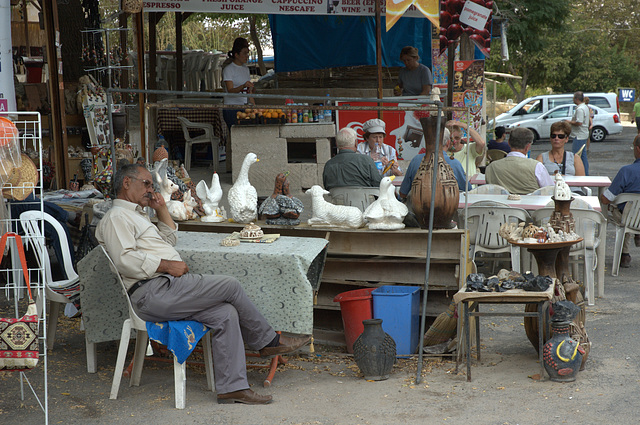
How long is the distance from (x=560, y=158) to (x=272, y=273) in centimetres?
461

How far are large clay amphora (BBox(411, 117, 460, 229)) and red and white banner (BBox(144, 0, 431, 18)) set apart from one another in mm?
5187

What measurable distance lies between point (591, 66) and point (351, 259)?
28.8 meters

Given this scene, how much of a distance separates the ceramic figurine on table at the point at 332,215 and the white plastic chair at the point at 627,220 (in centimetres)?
327

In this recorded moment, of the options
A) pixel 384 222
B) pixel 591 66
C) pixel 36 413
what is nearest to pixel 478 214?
pixel 384 222

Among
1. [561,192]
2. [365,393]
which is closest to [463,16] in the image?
[561,192]

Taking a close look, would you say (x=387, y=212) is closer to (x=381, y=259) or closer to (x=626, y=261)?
(x=381, y=259)

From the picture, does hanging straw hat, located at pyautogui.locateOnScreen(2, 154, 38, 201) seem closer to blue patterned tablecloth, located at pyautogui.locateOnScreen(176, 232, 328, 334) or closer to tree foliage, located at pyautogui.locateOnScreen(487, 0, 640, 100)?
blue patterned tablecloth, located at pyautogui.locateOnScreen(176, 232, 328, 334)

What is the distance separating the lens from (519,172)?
23.7ft

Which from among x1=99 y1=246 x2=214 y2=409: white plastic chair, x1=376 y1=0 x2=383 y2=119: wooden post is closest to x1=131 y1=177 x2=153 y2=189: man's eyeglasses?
x1=99 y1=246 x2=214 y2=409: white plastic chair

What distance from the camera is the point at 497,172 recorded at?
7305 mm

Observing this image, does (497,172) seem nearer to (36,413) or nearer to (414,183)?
(414,183)

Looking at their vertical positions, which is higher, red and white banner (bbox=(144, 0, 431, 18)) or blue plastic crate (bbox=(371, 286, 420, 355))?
red and white banner (bbox=(144, 0, 431, 18))

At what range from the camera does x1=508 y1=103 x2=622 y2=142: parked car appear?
22969 millimetres

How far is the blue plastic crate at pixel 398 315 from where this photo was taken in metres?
5.04
